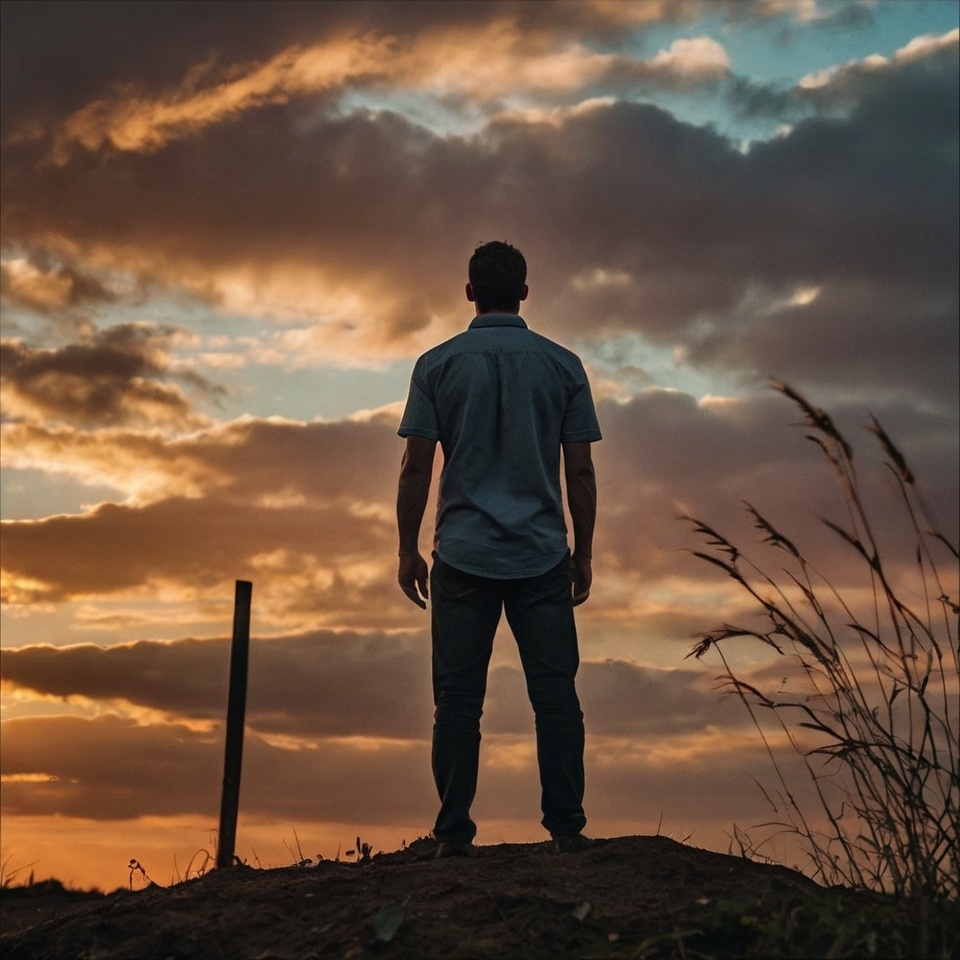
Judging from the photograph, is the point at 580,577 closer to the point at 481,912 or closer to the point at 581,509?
the point at 581,509

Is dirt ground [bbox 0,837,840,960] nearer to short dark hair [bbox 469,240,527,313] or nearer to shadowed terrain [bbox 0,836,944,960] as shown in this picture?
shadowed terrain [bbox 0,836,944,960]

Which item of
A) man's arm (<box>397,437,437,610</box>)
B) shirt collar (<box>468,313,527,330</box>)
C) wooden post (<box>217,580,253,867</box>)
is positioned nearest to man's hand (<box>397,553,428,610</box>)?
man's arm (<box>397,437,437,610</box>)

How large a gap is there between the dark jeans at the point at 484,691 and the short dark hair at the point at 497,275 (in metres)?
1.23

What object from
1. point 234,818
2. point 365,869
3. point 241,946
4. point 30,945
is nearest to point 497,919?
point 241,946

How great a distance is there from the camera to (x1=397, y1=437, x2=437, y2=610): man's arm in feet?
18.4

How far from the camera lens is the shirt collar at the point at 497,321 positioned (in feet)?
18.7

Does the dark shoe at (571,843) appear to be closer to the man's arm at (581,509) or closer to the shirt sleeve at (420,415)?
the man's arm at (581,509)

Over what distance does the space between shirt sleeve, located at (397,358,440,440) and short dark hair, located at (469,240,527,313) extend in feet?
1.49

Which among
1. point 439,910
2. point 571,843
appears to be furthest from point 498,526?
point 439,910

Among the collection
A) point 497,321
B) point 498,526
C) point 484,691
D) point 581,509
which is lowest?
point 484,691

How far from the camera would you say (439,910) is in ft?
14.6

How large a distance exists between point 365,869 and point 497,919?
1.43m

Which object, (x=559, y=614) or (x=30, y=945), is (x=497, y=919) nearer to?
(x=559, y=614)

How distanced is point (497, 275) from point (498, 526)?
1.15 meters
